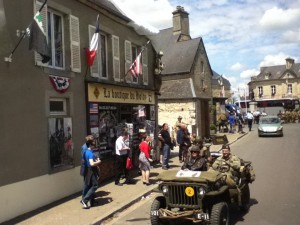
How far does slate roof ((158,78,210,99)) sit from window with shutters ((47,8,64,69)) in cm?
1852

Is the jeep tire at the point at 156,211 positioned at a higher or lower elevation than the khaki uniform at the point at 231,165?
lower

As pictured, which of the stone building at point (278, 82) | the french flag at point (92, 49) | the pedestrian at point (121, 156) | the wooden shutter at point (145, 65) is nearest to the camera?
the french flag at point (92, 49)

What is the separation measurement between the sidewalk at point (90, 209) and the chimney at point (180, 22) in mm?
26951

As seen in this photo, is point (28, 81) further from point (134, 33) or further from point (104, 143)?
point (134, 33)

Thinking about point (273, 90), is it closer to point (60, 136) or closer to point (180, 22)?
point (180, 22)

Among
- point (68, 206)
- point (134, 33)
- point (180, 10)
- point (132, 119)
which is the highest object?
point (180, 10)

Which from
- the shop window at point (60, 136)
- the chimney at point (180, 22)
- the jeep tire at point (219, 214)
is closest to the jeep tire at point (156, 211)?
the jeep tire at point (219, 214)

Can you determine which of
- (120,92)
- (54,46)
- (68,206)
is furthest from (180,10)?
(68,206)

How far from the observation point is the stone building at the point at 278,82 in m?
75.2

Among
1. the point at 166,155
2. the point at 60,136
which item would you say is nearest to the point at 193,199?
the point at 60,136

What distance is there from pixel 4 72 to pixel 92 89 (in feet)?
12.5

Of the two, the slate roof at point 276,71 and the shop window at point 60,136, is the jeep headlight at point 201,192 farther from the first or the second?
the slate roof at point 276,71

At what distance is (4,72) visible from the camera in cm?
812

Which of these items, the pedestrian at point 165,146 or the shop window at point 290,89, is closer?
the pedestrian at point 165,146
